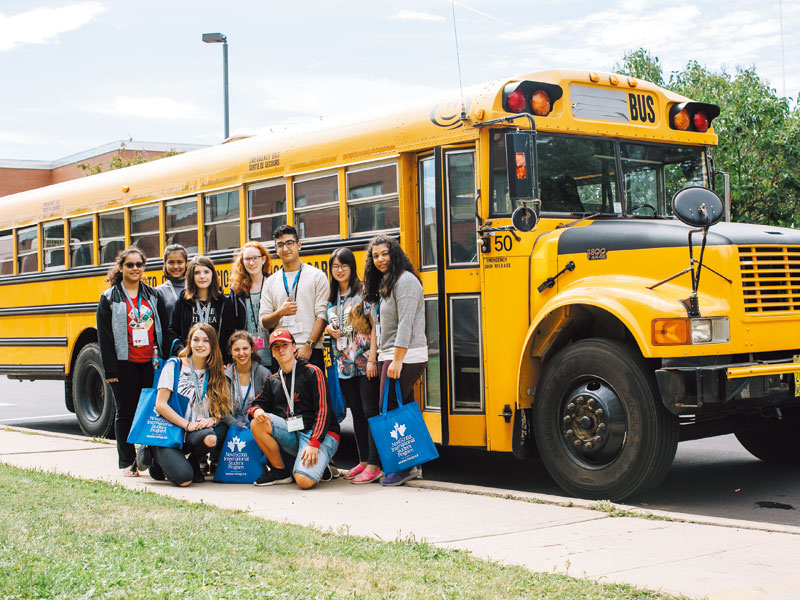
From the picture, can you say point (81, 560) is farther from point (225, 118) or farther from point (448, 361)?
point (225, 118)

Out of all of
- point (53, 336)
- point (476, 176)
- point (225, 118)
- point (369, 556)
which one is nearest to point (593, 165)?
point (476, 176)

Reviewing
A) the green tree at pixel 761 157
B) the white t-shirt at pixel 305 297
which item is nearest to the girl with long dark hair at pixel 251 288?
the white t-shirt at pixel 305 297

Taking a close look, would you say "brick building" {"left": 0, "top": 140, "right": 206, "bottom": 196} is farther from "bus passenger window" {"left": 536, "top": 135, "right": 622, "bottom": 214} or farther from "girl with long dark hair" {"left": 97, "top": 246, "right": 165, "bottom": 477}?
"bus passenger window" {"left": 536, "top": 135, "right": 622, "bottom": 214}

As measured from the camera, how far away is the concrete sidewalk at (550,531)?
4492 millimetres

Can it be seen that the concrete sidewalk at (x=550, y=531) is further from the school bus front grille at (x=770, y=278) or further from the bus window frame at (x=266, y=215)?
the bus window frame at (x=266, y=215)

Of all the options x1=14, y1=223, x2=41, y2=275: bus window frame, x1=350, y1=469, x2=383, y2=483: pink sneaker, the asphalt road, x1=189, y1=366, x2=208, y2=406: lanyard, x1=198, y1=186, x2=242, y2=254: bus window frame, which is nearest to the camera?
the asphalt road

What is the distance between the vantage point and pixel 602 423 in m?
6.38

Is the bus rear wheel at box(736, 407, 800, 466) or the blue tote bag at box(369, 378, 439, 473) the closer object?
the blue tote bag at box(369, 378, 439, 473)

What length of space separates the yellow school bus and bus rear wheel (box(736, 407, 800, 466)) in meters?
0.03

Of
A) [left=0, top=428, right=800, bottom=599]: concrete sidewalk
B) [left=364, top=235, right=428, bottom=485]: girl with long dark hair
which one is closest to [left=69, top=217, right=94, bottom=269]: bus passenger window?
[left=0, top=428, right=800, bottom=599]: concrete sidewalk

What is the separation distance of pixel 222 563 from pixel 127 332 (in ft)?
12.5

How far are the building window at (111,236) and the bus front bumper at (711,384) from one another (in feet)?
21.6

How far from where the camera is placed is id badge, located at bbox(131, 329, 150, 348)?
8.08 m

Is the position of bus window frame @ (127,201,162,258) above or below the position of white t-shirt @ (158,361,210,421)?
above
